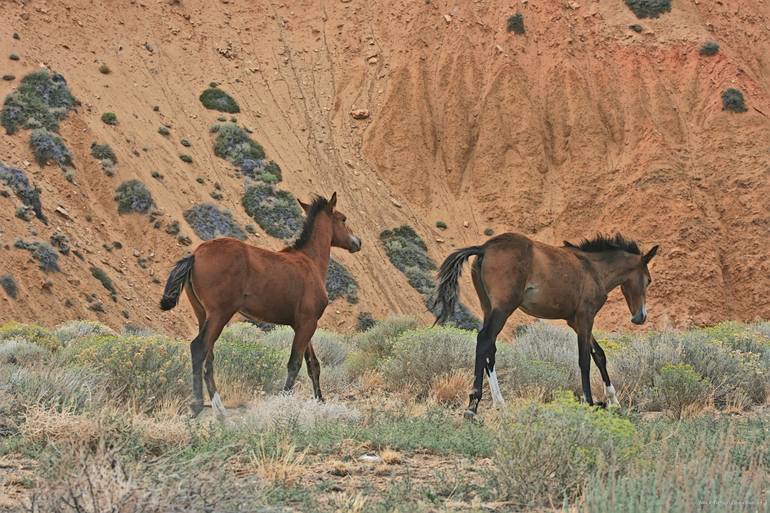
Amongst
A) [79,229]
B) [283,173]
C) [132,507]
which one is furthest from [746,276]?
[132,507]

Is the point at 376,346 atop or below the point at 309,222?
below

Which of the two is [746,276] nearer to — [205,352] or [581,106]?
[581,106]

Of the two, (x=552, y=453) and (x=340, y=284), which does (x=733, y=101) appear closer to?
(x=340, y=284)

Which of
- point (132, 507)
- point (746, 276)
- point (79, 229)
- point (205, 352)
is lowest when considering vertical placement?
point (746, 276)

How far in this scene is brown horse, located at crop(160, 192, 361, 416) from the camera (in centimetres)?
1042

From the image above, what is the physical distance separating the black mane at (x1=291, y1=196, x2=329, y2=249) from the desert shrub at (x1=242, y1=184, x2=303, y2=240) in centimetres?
2384

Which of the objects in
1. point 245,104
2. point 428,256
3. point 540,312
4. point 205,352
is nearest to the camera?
point 205,352

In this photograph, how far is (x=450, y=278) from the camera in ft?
37.2

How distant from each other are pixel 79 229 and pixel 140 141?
260 inches

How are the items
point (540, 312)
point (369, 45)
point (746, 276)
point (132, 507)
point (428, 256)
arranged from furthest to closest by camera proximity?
point (369, 45)
point (428, 256)
point (746, 276)
point (540, 312)
point (132, 507)

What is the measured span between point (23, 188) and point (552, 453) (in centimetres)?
2805

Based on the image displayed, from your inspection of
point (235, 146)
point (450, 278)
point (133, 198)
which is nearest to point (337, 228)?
point (450, 278)

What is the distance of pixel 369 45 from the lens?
45562 millimetres

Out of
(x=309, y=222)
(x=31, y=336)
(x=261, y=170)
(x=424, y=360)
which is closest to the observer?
(x=309, y=222)
